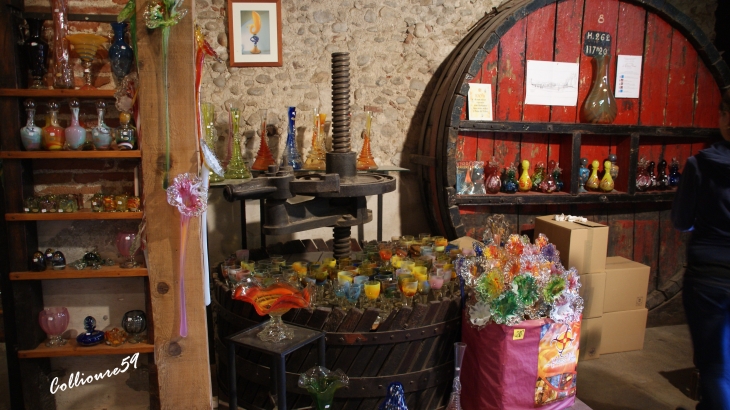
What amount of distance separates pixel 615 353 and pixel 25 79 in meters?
3.69

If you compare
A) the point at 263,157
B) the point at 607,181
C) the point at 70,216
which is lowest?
the point at 70,216

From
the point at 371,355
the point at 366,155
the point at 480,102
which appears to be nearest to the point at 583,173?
the point at 480,102

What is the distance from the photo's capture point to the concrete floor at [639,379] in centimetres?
269

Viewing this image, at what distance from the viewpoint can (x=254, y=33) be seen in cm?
321

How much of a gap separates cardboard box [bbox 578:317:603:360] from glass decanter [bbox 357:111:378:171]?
64.2 inches

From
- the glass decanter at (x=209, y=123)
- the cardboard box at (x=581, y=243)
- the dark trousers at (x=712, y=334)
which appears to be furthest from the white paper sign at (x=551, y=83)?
the glass decanter at (x=209, y=123)

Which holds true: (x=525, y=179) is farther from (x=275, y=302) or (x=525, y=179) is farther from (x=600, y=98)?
(x=275, y=302)

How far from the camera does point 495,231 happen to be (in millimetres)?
2994

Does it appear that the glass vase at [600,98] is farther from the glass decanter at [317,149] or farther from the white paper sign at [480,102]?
the glass decanter at [317,149]

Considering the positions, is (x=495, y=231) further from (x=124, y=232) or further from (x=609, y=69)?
(x=124, y=232)

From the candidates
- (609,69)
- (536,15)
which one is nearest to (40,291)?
(536,15)

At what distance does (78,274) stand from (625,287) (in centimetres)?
313

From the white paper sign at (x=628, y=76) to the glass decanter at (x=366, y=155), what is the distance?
1682 mm

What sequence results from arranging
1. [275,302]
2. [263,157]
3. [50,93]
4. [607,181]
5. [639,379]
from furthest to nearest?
[607,181], [263,157], [639,379], [50,93], [275,302]
